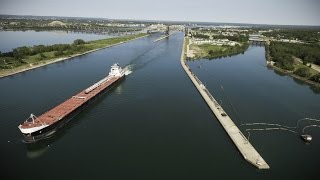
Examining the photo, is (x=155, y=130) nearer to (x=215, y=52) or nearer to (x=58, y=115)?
(x=58, y=115)

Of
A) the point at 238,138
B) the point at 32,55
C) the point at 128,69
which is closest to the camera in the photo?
the point at 238,138

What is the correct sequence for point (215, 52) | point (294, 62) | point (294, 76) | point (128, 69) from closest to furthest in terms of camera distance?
1. point (294, 76)
2. point (128, 69)
3. point (294, 62)
4. point (215, 52)

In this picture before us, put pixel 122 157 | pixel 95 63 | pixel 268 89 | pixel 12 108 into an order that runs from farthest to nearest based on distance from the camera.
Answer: pixel 95 63, pixel 268 89, pixel 12 108, pixel 122 157

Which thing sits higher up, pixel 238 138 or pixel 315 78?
pixel 315 78

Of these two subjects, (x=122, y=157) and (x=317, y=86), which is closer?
(x=122, y=157)

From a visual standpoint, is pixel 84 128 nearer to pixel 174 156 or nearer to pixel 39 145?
pixel 39 145

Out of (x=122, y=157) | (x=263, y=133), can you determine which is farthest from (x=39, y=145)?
(x=263, y=133)

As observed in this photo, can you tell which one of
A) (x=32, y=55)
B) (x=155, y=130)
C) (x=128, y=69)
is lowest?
(x=155, y=130)

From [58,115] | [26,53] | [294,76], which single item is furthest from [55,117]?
[294,76]
